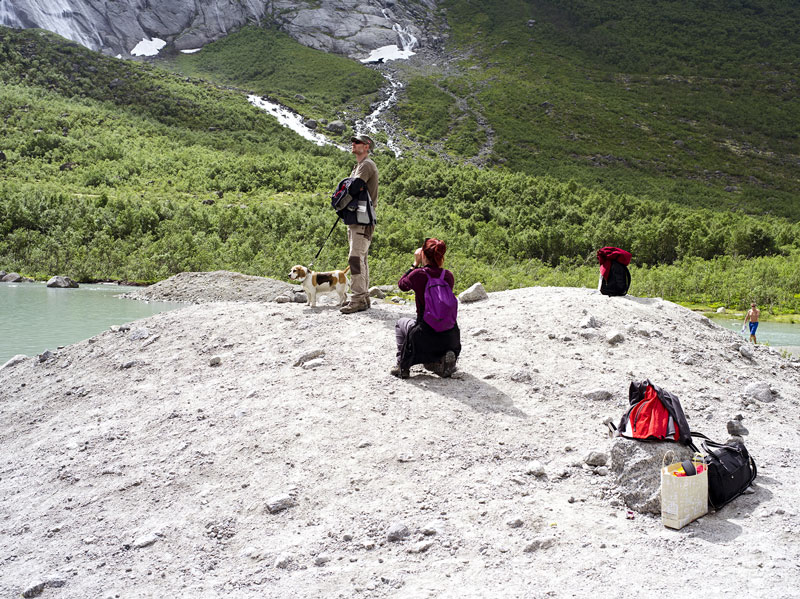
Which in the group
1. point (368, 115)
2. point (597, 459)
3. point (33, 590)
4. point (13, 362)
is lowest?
point (13, 362)

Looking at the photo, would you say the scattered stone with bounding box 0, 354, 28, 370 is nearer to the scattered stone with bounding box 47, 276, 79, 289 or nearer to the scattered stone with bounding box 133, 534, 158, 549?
the scattered stone with bounding box 133, 534, 158, 549

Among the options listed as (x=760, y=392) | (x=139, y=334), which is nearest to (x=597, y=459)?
(x=760, y=392)

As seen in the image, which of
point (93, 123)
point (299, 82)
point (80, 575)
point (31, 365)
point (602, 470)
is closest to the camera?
point (80, 575)

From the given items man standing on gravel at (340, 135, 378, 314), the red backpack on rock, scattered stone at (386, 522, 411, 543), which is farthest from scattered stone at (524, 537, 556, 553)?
man standing on gravel at (340, 135, 378, 314)

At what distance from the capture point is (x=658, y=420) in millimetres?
5383

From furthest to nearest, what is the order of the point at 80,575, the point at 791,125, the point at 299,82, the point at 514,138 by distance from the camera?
the point at 299,82
the point at 791,125
the point at 514,138
the point at 80,575

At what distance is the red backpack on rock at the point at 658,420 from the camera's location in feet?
17.5

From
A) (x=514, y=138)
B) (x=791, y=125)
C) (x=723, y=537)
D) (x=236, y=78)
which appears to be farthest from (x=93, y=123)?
(x=791, y=125)

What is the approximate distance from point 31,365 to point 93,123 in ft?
226

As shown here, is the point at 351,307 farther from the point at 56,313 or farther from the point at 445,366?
the point at 56,313

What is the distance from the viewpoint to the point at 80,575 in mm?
4664

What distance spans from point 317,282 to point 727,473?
24.2 feet

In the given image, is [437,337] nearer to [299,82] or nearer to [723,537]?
[723,537]

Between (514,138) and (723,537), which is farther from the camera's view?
(514,138)
